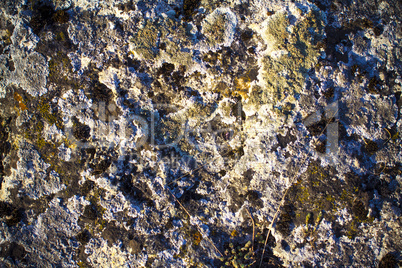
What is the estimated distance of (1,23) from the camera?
4137 mm

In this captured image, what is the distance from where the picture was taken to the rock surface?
12.2ft

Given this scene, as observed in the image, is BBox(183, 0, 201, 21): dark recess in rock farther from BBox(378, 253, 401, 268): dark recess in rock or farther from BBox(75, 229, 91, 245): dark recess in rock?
BBox(378, 253, 401, 268): dark recess in rock

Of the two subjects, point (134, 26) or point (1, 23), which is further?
point (1, 23)

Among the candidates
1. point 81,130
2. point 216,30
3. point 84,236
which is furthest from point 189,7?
point 84,236

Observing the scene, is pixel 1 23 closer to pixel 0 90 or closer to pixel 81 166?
pixel 0 90

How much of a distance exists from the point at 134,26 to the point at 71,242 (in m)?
3.74

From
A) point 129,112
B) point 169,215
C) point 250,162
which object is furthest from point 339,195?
point 129,112

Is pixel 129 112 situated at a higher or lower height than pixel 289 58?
lower

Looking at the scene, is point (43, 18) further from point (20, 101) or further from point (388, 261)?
point (388, 261)

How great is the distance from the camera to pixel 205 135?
3.94 m

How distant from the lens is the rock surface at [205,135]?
3.73 m

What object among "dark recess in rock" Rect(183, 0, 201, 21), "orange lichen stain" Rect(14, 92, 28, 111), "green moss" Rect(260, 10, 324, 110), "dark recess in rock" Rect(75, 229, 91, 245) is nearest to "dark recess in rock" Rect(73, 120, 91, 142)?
"orange lichen stain" Rect(14, 92, 28, 111)

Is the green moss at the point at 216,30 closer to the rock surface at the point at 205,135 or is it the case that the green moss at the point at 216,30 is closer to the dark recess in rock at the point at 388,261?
the rock surface at the point at 205,135

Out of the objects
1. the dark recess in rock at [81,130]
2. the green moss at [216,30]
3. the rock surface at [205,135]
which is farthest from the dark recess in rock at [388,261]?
the dark recess in rock at [81,130]
